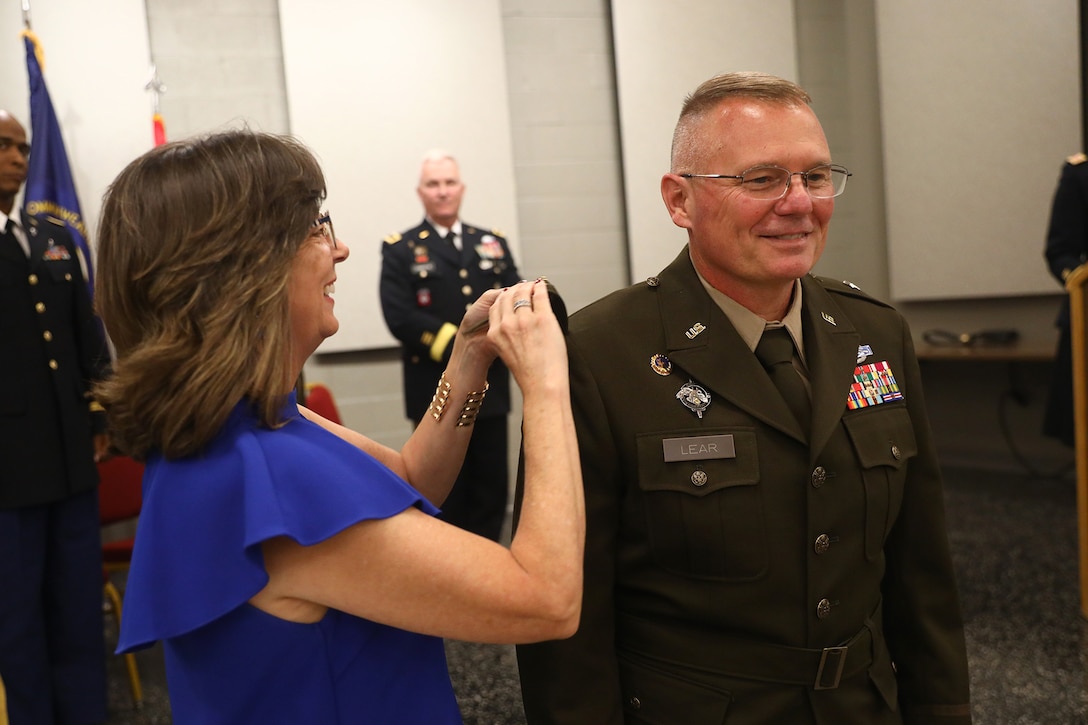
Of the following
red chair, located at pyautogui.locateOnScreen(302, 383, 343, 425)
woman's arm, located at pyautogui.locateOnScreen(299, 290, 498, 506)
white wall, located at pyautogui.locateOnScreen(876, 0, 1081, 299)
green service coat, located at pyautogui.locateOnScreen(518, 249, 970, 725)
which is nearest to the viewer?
green service coat, located at pyautogui.locateOnScreen(518, 249, 970, 725)

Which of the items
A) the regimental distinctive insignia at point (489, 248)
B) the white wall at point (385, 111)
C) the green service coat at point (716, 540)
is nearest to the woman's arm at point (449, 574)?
the green service coat at point (716, 540)

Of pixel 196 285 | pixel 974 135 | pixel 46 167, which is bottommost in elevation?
pixel 196 285

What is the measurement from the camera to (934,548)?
4.56 ft

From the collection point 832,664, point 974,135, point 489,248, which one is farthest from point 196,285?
point 974,135

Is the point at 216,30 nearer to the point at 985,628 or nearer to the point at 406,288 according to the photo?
the point at 406,288

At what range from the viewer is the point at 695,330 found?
1.34m

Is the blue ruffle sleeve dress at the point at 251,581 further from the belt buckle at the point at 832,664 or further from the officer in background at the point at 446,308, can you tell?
the officer in background at the point at 446,308

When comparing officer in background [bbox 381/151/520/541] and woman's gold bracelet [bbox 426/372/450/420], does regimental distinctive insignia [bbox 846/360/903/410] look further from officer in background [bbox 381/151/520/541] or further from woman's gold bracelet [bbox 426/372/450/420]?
officer in background [bbox 381/151/520/541]

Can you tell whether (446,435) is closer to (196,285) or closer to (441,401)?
(441,401)

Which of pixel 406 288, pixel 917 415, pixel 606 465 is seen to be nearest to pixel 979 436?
pixel 406 288

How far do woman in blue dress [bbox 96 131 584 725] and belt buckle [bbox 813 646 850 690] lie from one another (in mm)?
431

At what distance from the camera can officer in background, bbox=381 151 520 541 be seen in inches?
165

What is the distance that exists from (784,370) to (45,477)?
94.9 inches

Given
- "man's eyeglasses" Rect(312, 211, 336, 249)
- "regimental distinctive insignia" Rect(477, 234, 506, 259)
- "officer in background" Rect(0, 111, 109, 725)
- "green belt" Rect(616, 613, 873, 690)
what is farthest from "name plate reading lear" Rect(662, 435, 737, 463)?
"regimental distinctive insignia" Rect(477, 234, 506, 259)
